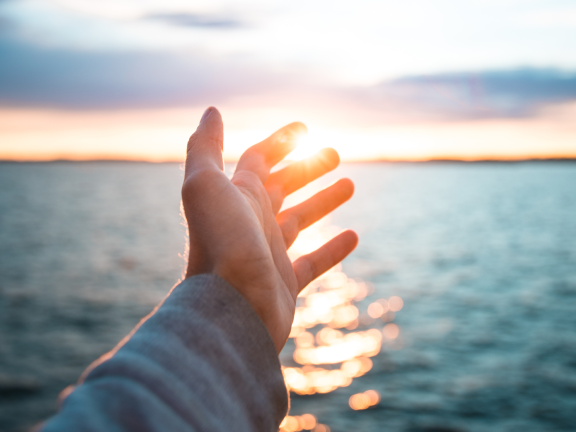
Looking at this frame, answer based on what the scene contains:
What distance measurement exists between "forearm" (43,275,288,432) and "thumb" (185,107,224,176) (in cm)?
65

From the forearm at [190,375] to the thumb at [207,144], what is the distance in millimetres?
655

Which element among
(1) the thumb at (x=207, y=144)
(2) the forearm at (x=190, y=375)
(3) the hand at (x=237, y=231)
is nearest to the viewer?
(2) the forearm at (x=190, y=375)

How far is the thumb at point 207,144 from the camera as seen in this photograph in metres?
2.18

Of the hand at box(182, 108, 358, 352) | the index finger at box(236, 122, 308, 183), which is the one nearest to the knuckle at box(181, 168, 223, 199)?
the hand at box(182, 108, 358, 352)

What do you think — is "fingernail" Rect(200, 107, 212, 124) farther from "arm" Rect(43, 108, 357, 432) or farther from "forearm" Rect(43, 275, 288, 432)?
"forearm" Rect(43, 275, 288, 432)

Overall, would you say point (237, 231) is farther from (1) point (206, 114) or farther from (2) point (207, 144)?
(1) point (206, 114)

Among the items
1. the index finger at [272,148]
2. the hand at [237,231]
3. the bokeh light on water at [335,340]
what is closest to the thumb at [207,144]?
the hand at [237,231]

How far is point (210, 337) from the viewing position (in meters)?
1.61

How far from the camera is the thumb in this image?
2184 mm

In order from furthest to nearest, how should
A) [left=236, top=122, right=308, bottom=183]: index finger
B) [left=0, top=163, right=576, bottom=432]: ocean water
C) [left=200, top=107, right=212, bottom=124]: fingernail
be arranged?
[left=0, top=163, right=576, bottom=432]: ocean water
[left=236, top=122, right=308, bottom=183]: index finger
[left=200, top=107, right=212, bottom=124]: fingernail

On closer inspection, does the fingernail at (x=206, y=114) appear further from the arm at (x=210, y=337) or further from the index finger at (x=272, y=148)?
the index finger at (x=272, y=148)

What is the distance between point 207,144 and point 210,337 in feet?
3.69

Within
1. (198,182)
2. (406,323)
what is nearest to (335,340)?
(406,323)

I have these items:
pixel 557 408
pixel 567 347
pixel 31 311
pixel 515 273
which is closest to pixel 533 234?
pixel 515 273
